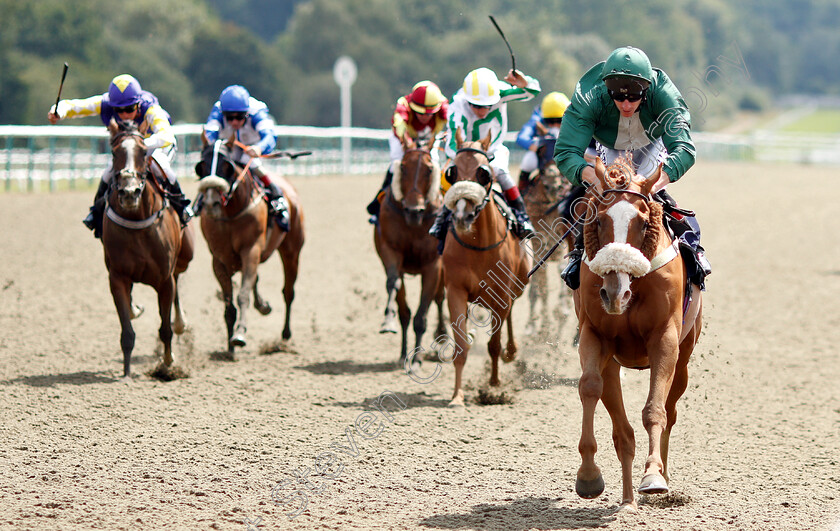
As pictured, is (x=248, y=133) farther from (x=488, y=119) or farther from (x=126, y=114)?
(x=488, y=119)

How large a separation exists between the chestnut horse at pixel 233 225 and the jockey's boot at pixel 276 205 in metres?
0.08

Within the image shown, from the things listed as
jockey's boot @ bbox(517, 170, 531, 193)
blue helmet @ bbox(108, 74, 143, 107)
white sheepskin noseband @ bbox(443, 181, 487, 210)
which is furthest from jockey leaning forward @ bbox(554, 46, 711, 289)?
jockey's boot @ bbox(517, 170, 531, 193)

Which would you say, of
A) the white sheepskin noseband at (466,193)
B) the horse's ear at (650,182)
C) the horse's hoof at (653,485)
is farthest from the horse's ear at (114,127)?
the horse's hoof at (653,485)

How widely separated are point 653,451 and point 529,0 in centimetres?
6149

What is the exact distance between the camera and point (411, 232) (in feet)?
31.0

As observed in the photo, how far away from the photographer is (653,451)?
16.4 ft

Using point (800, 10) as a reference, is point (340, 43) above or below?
below

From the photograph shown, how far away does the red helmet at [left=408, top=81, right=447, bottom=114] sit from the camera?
31.3ft

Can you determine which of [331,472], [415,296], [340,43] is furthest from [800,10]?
[331,472]

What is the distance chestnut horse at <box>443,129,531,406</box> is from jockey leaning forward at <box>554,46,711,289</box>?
1.89 metres

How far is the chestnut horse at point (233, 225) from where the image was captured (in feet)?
30.3

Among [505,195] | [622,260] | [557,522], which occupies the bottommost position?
[557,522]

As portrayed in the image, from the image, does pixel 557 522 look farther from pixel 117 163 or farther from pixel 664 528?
pixel 117 163

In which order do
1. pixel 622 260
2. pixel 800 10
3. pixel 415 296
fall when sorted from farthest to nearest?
pixel 800 10 → pixel 415 296 → pixel 622 260
